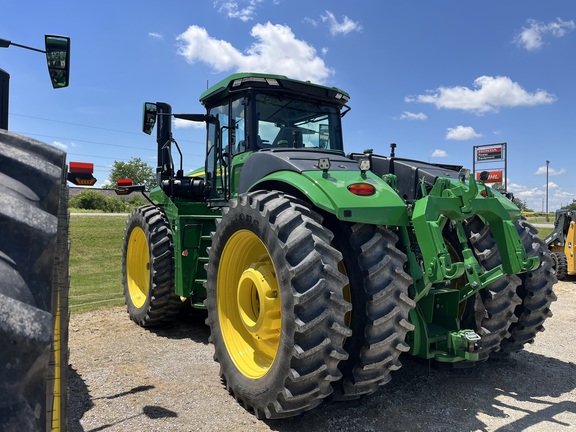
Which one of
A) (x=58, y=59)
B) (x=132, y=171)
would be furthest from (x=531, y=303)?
(x=132, y=171)

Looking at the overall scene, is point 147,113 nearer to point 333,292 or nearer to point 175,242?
point 175,242

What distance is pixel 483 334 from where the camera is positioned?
3.88 meters

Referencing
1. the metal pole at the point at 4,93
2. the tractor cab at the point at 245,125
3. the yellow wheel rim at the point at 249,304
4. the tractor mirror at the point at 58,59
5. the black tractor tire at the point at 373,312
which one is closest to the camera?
the metal pole at the point at 4,93

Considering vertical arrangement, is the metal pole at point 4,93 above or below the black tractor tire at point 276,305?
above

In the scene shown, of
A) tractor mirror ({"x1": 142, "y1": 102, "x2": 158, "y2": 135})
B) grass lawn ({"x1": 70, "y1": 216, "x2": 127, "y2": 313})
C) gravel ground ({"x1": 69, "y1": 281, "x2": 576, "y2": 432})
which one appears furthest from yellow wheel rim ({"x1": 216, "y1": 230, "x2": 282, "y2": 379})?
grass lawn ({"x1": 70, "y1": 216, "x2": 127, "y2": 313})

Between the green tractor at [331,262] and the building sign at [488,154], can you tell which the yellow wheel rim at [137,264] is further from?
the building sign at [488,154]

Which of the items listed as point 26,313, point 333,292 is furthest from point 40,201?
point 333,292

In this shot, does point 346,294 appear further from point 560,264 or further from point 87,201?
point 87,201

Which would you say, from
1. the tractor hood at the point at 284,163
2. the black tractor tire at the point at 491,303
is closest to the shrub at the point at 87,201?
the tractor hood at the point at 284,163

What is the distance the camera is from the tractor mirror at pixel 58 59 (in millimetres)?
3199

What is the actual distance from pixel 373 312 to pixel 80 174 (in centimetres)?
229

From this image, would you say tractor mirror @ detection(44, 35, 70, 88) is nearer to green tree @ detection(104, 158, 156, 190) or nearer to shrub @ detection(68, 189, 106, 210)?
shrub @ detection(68, 189, 106, 210)

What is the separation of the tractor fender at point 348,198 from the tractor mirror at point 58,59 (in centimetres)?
181

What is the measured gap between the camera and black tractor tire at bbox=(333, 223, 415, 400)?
3.08 meters
